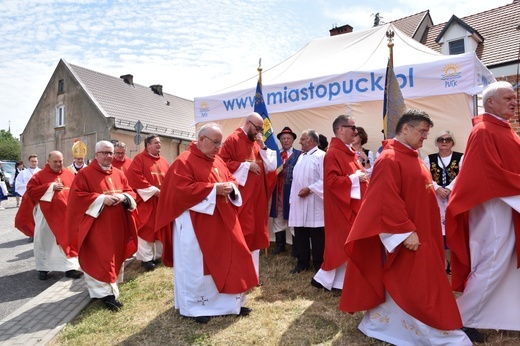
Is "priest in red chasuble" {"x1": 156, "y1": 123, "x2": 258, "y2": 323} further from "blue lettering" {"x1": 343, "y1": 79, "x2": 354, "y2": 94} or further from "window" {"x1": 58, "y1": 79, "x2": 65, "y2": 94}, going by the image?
"window" {"x1": 58, "y1": 79, "x2": 65, "y2": 94}

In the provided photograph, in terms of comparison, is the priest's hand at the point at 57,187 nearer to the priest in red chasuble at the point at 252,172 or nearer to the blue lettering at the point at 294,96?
the priest in red chasuble at the point at 252,172

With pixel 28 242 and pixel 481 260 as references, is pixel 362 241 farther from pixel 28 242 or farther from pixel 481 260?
pixel 28 242

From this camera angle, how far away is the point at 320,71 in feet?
24.9

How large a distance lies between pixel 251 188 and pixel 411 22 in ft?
62.4

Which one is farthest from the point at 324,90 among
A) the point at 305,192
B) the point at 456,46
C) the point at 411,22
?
the point at 411,22

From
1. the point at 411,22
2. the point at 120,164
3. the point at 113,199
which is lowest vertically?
the point at 113,199

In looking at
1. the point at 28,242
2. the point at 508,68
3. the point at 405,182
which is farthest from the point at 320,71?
the point at 508,68

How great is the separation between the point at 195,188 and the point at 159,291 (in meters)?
1.87

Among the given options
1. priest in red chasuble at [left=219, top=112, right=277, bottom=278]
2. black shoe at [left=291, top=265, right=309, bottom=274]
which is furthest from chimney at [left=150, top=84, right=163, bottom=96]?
black shoe at [left=291, top=265, right=309, bottom=274]

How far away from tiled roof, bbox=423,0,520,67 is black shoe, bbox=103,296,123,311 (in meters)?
14.6

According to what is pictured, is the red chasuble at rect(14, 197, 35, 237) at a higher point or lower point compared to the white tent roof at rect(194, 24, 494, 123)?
lower

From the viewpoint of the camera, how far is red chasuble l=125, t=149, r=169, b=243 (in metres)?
6.68

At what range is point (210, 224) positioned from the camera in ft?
13.6

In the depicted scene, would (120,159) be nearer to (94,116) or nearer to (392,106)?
(392,106)
